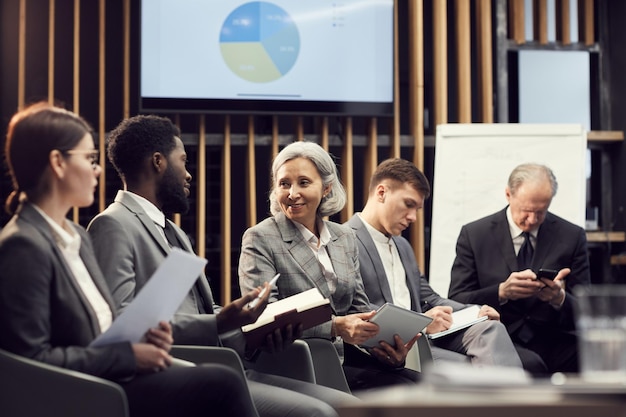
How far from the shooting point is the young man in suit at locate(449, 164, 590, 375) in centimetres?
446

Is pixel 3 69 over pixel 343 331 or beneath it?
over

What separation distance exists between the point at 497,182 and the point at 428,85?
1.29m

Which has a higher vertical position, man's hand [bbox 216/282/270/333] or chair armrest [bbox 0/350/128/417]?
man's hand [bbox 216/282/270/333]

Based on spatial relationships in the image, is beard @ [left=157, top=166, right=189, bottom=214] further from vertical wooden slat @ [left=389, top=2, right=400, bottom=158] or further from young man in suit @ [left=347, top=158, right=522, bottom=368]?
vertical wooden slat @ [left=389, top=2, right=400, bottom=158]

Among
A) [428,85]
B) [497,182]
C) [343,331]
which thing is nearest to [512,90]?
[428,85]

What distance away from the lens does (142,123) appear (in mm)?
3137

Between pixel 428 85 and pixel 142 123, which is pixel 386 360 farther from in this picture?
pixel 428 85

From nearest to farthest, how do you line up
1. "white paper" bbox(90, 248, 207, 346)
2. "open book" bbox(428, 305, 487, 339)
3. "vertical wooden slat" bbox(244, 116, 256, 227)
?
"white paper" bbox(90, 248, 207, 346)
"open book" bbox(428, 305, 487, 339)
"vertical wooden slat" bbox(244, 116, 256, 227)

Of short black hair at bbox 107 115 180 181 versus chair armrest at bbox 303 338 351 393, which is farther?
chair armrest at bbox 303 338 351 393

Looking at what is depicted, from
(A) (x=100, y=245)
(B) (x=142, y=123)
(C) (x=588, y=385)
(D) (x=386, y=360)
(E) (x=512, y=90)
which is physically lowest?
(D) (x=386, y=360)

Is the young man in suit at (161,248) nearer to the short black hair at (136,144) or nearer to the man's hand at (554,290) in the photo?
the short black hair at (136,144)

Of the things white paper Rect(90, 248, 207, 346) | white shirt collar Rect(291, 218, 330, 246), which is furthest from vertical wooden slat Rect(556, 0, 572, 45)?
white paper Rect(90, 248, 207, 346)

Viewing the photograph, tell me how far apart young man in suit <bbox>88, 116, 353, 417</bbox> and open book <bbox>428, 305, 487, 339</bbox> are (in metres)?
0.98

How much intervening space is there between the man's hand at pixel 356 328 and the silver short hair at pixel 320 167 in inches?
19.2
